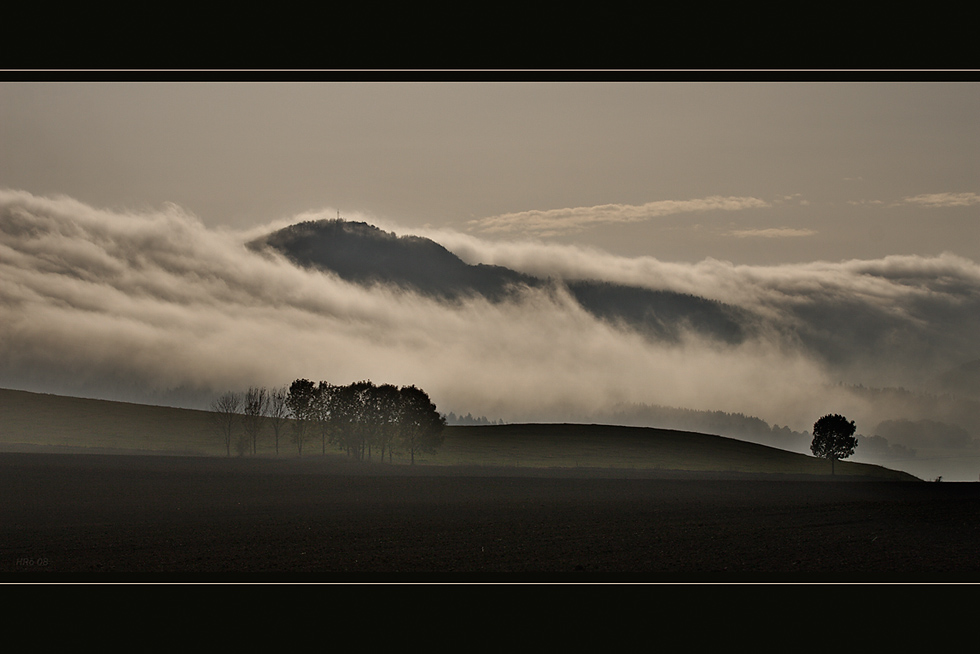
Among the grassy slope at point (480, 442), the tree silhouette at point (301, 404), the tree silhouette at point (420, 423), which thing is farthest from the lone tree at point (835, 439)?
the tree silhouette at point (301, 404)

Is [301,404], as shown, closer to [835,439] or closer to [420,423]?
[420,423]

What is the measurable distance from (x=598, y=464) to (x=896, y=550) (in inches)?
4058

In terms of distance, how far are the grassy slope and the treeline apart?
193 inches

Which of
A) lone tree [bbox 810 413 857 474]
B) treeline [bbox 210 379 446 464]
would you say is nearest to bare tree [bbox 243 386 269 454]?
treeline [bbox 210 379 446 464]

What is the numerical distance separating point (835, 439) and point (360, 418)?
80.1 m

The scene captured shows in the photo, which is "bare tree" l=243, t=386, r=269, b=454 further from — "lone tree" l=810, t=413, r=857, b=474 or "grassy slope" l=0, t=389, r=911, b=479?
"lone tree" l=810, t=413, r=857, b=474

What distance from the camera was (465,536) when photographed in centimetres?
3091

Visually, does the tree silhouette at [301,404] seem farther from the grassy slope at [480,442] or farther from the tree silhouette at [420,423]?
the tree silhouette at [420,423]

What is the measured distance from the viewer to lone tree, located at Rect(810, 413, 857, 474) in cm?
13025

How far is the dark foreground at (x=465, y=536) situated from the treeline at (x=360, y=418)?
2255 inches

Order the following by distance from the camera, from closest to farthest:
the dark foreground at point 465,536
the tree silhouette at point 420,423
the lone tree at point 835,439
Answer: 1. the dark foreground at point 465,536
2. the tree silhouette at point 420,423
3. the lone tree at point 835,439

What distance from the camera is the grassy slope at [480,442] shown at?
430 feet

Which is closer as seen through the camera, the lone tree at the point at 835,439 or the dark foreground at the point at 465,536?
the dark foreground at the point at 465,536

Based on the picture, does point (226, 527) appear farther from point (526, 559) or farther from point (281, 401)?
point (281, 401)
